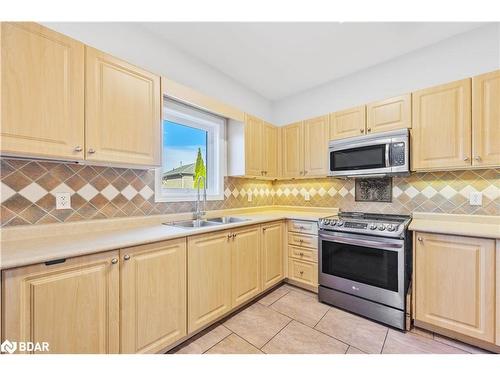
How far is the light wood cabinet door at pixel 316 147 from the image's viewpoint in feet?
8.48

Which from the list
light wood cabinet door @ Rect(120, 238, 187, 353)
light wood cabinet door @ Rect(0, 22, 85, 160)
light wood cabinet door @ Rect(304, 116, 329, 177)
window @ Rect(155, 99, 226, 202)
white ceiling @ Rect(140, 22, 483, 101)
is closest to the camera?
light wood cabinet door @ Rect(0, 22, 85, 160)

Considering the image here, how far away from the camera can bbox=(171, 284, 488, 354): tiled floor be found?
1568mm

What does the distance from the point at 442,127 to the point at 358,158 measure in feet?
2.28

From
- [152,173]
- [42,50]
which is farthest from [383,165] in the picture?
[42,50]

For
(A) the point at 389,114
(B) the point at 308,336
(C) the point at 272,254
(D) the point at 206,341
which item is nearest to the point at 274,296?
(C) the point at 272,254

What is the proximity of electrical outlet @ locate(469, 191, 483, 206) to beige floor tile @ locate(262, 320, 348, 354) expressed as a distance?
5.59 feet

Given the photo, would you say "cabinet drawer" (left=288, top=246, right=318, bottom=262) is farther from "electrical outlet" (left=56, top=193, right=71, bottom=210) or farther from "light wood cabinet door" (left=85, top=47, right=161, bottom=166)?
"electrical outlet" (left=56, top=193, right=71, bottom=210)

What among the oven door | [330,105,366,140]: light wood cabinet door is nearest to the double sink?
the oven door

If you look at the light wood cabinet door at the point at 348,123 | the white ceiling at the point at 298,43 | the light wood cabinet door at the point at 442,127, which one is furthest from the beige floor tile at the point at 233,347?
the white ceiling at the point at 298,43

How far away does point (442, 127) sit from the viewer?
1.88 m

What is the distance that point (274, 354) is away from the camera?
4.99 ft

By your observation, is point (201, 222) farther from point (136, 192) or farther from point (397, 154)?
point (397, 154)

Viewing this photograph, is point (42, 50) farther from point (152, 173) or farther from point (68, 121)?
point (152, 173)
